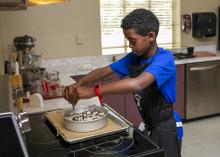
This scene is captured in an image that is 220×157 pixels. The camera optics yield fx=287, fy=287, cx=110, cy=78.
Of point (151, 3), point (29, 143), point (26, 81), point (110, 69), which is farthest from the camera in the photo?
point (151, 3)

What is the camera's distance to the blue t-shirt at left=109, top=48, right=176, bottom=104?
4.36 feet

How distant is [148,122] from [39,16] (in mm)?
2146

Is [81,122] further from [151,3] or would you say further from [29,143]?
[151,3]

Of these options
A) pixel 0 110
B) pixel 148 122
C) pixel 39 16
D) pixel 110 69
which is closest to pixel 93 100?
pixel 110 69

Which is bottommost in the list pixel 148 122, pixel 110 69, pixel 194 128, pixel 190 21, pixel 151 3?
pixel 194 128

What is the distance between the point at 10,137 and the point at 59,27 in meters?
2.65

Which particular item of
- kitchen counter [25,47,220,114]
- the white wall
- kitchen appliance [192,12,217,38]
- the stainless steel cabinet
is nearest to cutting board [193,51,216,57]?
kitchen counter [25,47,220,114]

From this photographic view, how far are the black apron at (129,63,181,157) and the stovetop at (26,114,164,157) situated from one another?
0.85 ft

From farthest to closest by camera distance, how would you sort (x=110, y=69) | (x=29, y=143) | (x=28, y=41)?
(x=28, y=41) < (x=110, y=69) < (x=29, y=143)

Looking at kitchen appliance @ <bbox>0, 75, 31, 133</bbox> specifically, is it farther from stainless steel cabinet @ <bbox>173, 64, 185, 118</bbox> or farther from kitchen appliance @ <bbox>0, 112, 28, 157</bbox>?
stainless steel cabinet @ <bbox>173, 64, 185, 118</bbox>

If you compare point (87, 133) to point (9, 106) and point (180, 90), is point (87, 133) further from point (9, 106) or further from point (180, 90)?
point (180, 90)

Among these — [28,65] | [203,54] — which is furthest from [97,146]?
[203,54]

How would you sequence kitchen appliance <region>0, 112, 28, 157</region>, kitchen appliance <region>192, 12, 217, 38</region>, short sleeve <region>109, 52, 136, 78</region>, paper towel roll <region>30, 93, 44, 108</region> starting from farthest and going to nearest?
kitchen appliance <region>192, 12, 217, 38</region> → paper towel roll <region>30, 93, 44, 108</region> → short sleeve <region>109, 52, 136, 78</region> → kitchen appliance <region>0, 112, 28, 157</region>

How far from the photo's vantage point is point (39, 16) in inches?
126
